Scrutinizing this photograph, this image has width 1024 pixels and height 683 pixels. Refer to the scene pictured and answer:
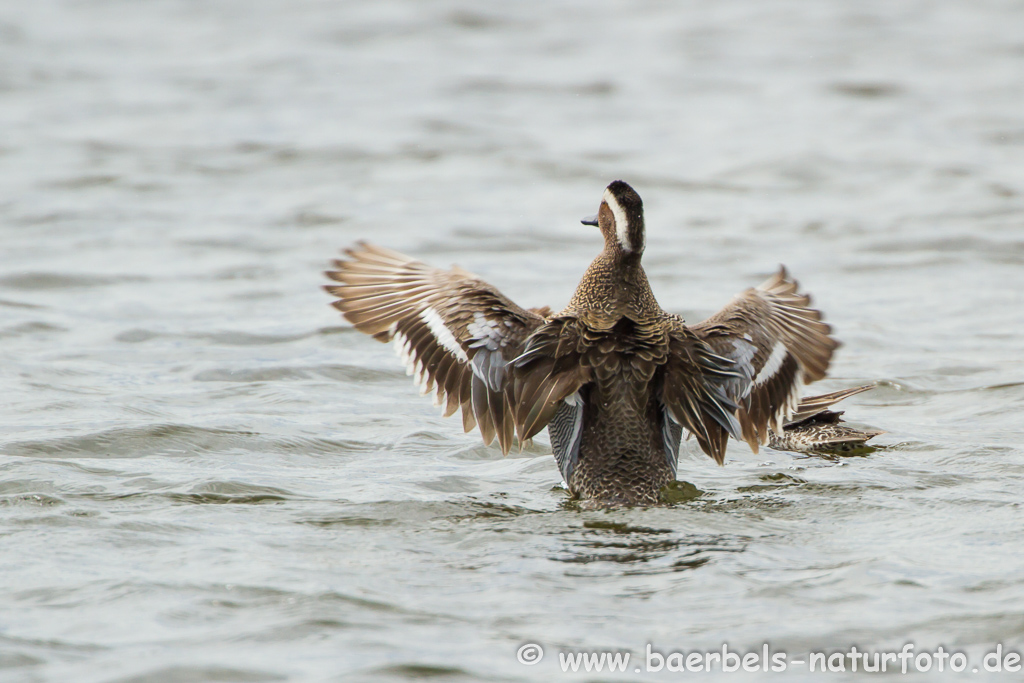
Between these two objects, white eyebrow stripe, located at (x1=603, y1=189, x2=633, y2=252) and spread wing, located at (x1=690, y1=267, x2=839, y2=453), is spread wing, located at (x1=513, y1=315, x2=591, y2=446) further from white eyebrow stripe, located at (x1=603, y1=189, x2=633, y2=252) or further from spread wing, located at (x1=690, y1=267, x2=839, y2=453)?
spread wing, located at (x1=690, y1=267, x2=839, y2=453)

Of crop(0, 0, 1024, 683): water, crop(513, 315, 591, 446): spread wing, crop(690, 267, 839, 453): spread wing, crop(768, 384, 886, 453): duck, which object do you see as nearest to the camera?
crop(0, 0, 1024, 683): water

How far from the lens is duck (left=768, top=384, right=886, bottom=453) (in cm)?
687

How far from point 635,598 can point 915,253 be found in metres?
7.48

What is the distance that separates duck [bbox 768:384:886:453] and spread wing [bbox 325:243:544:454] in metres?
1.66

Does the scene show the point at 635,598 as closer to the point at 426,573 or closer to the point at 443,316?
the point at 426,573

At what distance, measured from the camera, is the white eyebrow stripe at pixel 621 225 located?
5.88 m

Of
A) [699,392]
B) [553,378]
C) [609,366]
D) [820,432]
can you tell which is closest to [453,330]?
[553,378]

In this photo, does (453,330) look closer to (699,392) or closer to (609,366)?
(609,366)

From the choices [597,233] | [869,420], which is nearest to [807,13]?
[597,233]

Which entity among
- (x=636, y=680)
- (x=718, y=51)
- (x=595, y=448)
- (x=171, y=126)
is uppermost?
(x=718, y=51)

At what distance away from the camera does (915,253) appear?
11289 millimetres

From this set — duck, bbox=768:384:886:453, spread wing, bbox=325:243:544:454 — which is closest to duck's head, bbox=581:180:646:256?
spread wing, bbox=325:243:544:454

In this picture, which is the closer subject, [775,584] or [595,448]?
[775,584]

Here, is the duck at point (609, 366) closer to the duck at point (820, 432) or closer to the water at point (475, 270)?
the water at point (475, 270)
